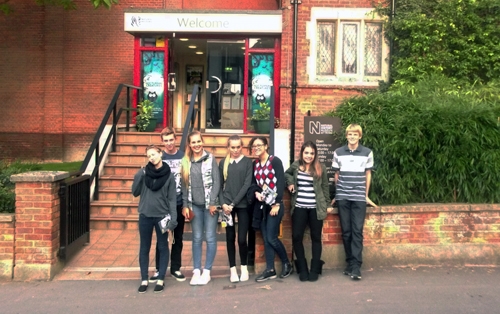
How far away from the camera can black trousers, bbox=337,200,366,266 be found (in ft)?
18.4

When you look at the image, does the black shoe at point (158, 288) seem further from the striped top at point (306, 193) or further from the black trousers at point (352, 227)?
the black trousers at point (352, 227)

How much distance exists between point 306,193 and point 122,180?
4.43 metres

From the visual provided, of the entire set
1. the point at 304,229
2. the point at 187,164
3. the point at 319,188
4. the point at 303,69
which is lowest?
the point at 304,229

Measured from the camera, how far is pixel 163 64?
12.5 meters

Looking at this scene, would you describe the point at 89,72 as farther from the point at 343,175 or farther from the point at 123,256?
the point at 343,175

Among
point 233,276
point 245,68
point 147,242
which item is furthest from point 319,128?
point 245,68

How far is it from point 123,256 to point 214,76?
24.2 feet

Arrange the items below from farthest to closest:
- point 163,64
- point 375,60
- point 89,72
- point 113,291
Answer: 1. point 89,72
2. point 163,64
3. point 375,60
4. point 113,291

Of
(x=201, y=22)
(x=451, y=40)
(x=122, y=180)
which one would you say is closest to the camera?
(x=122, y=180)

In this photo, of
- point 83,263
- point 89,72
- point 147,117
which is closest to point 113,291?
point 83,263

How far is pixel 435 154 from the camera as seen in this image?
21.1 feet

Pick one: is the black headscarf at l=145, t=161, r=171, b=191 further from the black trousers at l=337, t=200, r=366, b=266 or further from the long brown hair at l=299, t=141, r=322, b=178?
the black trousers at l=337, t=200, r=366, b=266

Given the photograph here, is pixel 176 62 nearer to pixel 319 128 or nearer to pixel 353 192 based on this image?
pixel 319 128

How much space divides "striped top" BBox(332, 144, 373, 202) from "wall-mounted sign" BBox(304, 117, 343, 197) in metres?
0.98
